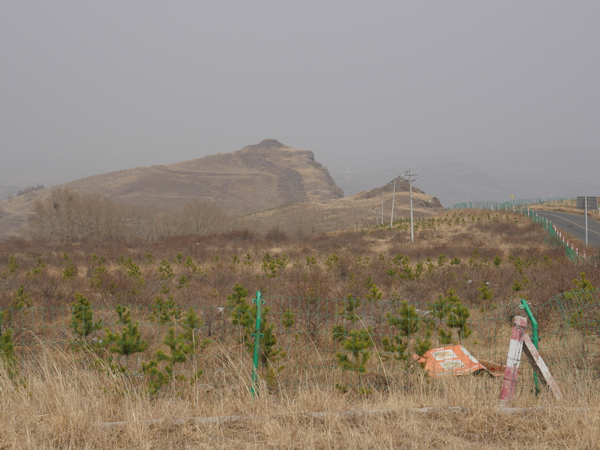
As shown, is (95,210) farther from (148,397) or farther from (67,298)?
(148,397)

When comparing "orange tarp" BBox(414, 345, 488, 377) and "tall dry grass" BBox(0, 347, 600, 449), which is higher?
"tall dry grass" BBox(0, 347, 600, 449)

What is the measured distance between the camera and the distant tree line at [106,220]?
37594mm

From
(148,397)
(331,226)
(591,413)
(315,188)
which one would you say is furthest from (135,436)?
(315,188)

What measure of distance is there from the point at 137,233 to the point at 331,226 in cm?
3873

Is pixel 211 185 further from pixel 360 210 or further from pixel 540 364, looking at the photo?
pixel 540 364

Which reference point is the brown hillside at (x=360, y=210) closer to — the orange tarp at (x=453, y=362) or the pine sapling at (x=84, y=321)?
the pine sapling at (x=84, y=321)

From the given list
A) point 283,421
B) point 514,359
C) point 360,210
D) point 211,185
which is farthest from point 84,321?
point 211,185

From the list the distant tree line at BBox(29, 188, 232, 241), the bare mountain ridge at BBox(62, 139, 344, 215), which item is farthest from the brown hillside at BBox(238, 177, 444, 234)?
the bare mountain ridge at BBox(62, 139, 344, 215)

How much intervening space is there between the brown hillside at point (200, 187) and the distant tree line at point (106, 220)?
207ft

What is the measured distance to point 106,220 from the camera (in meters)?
39.1

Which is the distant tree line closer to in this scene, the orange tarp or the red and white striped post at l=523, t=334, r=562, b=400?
the orange tarp

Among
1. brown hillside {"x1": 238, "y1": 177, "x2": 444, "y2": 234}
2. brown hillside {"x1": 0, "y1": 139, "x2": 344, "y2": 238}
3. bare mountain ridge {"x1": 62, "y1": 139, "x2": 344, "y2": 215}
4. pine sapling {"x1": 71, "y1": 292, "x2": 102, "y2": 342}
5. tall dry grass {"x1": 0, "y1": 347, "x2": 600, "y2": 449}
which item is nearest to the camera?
tall dry grass {"x1": 0, "y1": 347, "x2": 600, "y2": 449}

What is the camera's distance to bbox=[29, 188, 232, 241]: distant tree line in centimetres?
3759

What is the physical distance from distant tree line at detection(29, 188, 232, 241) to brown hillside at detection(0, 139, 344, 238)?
207ft
